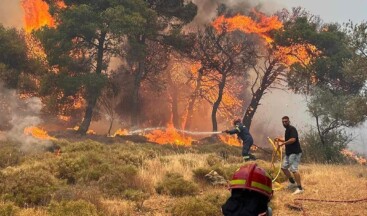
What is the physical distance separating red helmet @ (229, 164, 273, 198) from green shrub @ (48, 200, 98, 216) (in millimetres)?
4562

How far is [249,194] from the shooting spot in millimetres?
3379

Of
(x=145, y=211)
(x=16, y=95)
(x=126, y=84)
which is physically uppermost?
(x=126, y=84)

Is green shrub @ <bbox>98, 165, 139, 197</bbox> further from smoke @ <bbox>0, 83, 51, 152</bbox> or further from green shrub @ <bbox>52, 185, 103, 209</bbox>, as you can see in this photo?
smoke @ <bbox>0, 83, 51, 152</bbox>

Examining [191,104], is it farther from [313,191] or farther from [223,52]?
[313,191]

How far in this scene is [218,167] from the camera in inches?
510

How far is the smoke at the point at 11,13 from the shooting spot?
43.2m

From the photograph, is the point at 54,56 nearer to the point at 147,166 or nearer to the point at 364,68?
the point at 147,166

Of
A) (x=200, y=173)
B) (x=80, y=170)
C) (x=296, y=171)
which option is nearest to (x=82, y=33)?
(x=80, y=170)

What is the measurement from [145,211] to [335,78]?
27.8 m

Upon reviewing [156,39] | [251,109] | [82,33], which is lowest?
[251,109]

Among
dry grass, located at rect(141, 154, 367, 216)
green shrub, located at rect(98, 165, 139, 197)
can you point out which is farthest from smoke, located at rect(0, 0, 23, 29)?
green shrub, located at rect(98, 165, 139, 197)

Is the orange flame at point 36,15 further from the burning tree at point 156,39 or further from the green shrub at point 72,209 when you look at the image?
the green shrub at point 72,209

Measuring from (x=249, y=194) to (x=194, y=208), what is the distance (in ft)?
15.7

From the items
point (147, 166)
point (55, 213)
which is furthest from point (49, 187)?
point (147, 166)
